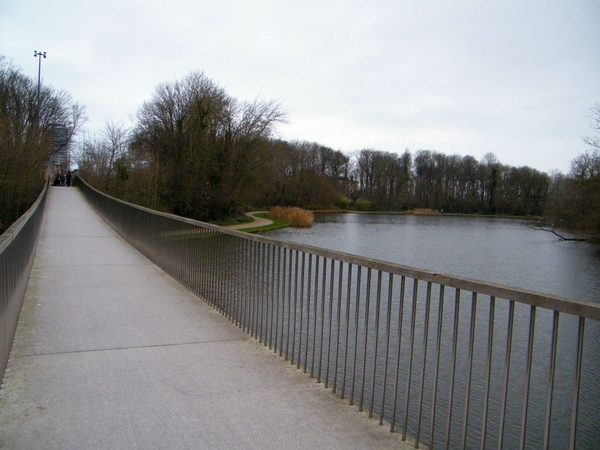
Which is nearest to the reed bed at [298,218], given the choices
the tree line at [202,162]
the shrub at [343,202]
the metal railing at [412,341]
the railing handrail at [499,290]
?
the tree line at [202,162]

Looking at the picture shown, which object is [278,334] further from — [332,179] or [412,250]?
[332,179]

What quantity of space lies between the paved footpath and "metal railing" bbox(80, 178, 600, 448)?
0.28 meters

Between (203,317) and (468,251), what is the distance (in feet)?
78.3

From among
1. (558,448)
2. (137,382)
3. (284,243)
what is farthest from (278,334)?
(558,448)

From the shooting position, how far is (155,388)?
12.5 ft

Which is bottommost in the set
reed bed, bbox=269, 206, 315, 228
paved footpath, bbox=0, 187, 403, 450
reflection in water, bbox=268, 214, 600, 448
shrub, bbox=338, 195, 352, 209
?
reflection in water, bbox=268, 214, 600, 448

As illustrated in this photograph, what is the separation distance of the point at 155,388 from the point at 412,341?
189 cm

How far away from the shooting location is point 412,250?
26672mm

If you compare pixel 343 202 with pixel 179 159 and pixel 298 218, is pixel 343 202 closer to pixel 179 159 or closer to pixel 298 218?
pixel 298 218

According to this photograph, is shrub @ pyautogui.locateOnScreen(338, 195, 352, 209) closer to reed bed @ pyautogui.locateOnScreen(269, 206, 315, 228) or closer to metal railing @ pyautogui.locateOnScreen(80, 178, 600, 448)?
reed bed @ pyautogui.locateOnScreen(269, 206, 315, 228)

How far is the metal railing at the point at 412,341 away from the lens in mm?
2643

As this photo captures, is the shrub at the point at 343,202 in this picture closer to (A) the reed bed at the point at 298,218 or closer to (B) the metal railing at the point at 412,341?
(A) the reed bed at the point at 298,218

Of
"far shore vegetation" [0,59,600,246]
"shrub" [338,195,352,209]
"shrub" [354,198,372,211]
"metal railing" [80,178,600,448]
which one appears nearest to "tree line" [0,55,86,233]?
"far shore vegetation" [0,59,600,246]

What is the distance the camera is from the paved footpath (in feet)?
10.2
